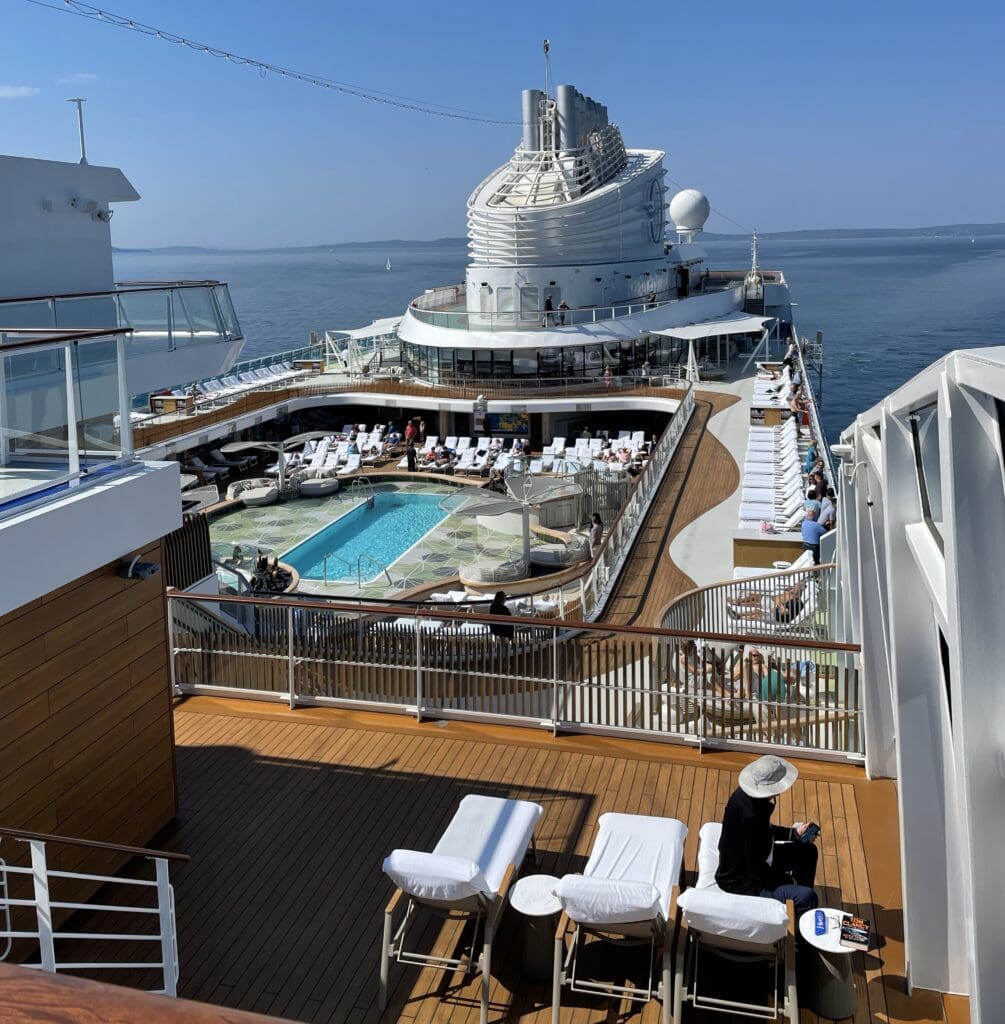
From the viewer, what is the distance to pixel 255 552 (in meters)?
17.6

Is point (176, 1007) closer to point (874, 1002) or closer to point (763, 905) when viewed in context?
point (763, 905)

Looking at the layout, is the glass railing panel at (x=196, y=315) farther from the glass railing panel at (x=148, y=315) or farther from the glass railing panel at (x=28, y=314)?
the glass railing panel at (x=28, y=314)

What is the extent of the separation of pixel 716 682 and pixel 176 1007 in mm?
5783

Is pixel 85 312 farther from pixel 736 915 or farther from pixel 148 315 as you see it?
pixel 736 915

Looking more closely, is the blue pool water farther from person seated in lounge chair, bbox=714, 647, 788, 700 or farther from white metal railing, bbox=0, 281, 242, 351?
person seated in lounge chair, bbox=714, 647, 788, 700

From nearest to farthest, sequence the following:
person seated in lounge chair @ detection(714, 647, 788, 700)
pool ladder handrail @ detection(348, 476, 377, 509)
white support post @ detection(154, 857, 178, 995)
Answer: white support post @ detection(154, 857, 178, 995)
person seated in lounge chair @ detection(714, 647, 788, 700)
pool ladder handrail @ detection(348, 476, 377, 509)

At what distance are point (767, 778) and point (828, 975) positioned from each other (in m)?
0.74

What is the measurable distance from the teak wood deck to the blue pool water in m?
11.2

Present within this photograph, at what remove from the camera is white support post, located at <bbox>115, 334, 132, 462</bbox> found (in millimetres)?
4910

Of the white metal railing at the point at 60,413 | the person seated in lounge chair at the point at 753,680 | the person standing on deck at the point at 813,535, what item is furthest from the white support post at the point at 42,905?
the person standing on deck at the point at 813,535

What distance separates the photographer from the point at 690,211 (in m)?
49.2

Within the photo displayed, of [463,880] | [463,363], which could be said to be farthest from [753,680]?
[463,363]

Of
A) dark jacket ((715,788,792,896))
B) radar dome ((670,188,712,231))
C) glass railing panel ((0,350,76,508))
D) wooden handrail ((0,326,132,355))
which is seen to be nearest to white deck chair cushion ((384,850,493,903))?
dark jacket ((715,788,792,896))

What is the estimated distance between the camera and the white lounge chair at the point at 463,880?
4047mm
